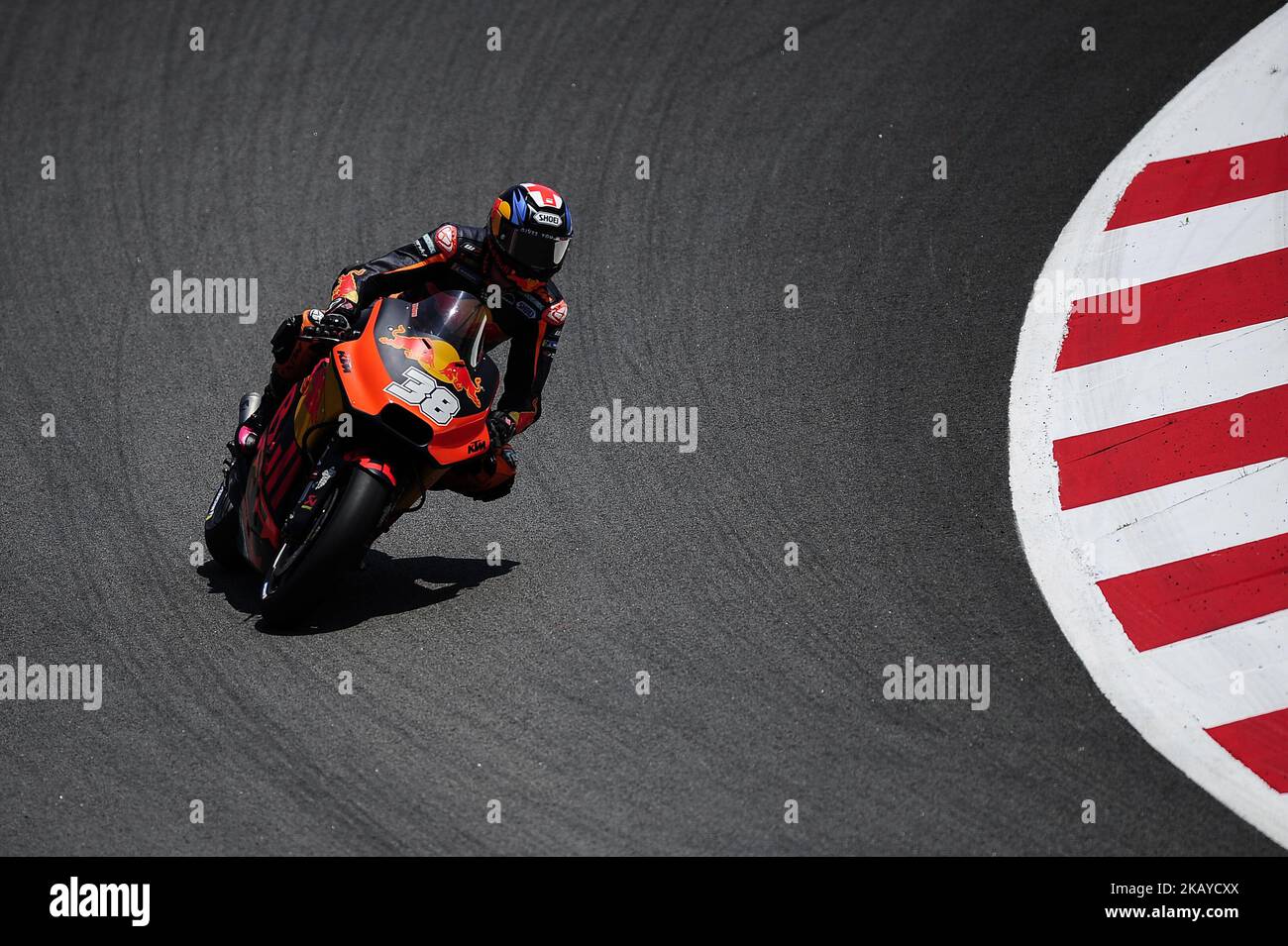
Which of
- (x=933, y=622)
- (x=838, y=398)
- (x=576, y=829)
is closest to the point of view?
(x=576, y=829)

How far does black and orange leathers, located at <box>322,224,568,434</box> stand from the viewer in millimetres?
7332

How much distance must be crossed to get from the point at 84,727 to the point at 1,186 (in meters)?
5.68

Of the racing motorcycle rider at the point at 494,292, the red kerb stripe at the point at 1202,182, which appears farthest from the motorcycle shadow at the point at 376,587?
the red kerb stripe at the point at 1202,182

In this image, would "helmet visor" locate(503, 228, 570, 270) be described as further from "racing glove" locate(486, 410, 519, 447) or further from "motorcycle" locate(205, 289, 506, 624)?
"racing glove" locate(486, 410, 519, 447)

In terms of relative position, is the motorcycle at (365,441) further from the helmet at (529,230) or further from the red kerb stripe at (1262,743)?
the red kerb stripe at (1262,743)

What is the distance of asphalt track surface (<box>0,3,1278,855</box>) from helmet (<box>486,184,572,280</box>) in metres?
1.62

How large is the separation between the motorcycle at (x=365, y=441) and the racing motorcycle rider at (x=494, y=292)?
3.1 inches

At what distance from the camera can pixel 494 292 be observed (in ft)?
24.1

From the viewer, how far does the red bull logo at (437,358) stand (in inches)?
274

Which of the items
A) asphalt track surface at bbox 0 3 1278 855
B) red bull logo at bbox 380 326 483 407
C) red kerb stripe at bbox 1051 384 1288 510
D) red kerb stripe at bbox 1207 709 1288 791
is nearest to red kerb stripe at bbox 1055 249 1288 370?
asphalt track surface at bbox 0 3 1278 855

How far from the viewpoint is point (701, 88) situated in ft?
37.0

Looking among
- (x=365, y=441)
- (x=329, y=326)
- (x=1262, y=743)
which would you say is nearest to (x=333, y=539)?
(x=365, y=441)
